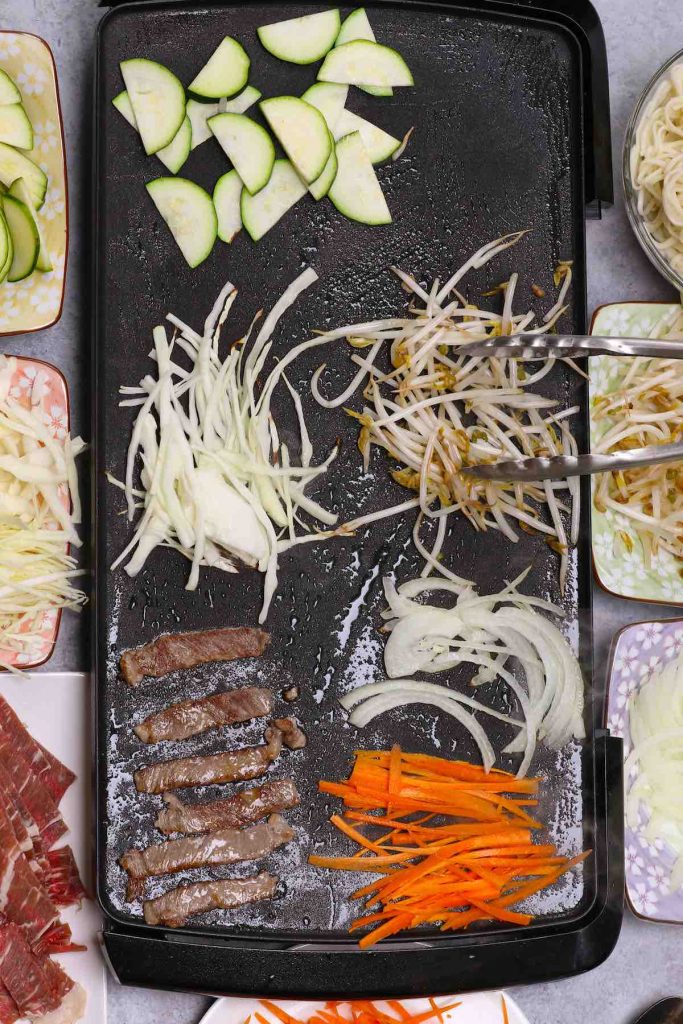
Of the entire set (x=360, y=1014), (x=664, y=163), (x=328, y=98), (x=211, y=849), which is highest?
(x=328, y=98)

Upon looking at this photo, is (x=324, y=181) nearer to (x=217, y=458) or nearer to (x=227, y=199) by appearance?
(x=227, y=199)

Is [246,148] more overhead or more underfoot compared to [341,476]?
more overhead

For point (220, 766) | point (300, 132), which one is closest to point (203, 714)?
point (220, 766)

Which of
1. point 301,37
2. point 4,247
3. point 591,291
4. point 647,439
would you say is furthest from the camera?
point 591,291

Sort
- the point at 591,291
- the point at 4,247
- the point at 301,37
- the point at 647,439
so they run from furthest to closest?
the point at 591,291 < the point at 647,439 < the point at 301,37 < the point at 4,247

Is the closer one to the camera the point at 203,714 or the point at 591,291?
the point at 203,714

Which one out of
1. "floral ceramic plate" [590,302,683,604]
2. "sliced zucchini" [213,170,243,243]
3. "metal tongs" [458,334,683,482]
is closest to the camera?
"metal tongs" [458,334,683,482]

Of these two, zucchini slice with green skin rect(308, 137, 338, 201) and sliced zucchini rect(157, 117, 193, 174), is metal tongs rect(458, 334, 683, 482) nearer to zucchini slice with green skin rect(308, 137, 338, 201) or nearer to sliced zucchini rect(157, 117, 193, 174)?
zucchini slice with green skin rect(308, 137, 338, 201)

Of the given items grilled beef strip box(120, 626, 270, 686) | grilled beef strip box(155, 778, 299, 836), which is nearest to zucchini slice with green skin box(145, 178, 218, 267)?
grilled beef strip box(120, 626, 270, 686)
